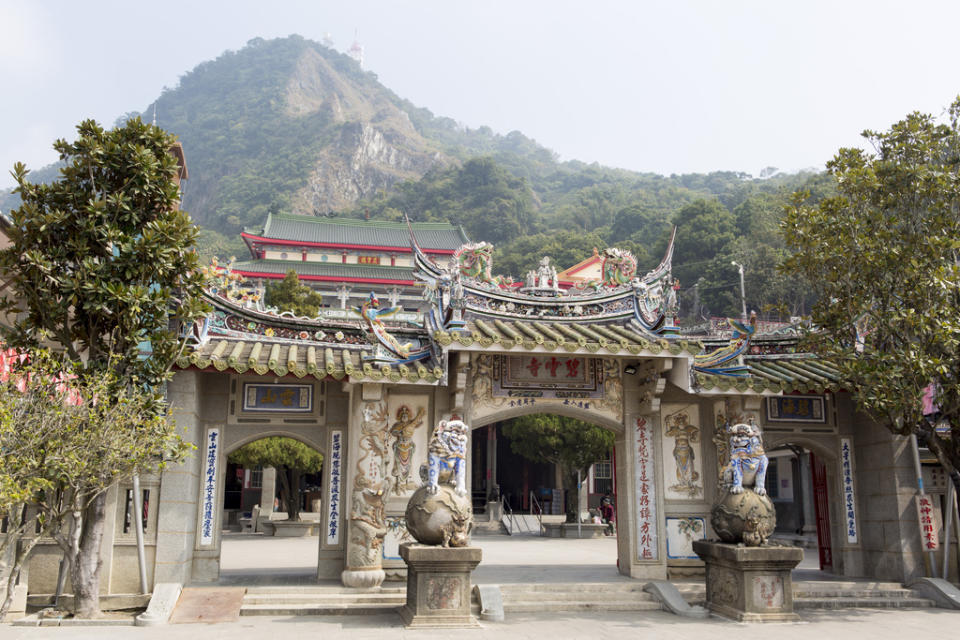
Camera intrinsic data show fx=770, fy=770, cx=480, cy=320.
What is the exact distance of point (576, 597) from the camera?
10141 mm

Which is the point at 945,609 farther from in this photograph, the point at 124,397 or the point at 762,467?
the point at 124,397

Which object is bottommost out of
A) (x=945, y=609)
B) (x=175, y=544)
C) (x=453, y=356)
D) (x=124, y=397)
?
(x=945, y=609)

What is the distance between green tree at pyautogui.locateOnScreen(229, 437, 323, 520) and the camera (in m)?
22.0

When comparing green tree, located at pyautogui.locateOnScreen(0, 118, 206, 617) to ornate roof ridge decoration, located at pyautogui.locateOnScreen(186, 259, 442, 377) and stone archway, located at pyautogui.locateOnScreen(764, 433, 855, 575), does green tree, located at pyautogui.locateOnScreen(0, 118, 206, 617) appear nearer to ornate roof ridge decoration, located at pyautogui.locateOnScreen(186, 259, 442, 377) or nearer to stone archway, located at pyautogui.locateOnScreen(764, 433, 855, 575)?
ornate roof ridge decoration, located at pyautogui.locateOnScreen(186, 259, 442, 377)

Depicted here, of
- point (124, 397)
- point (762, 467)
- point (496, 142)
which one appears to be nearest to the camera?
point (124, 397)

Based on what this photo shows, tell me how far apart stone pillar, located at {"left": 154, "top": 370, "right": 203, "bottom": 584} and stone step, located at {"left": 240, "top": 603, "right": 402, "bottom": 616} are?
4.01ft

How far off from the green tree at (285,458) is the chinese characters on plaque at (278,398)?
10624mm

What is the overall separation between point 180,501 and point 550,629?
4.98 metres

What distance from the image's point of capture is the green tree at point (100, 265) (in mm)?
8648

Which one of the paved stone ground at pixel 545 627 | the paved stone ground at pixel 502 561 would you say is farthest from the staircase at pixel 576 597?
the paved stone ground at pixel 502 561

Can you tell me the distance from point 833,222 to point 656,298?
292 centimetres

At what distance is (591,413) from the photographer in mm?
11625

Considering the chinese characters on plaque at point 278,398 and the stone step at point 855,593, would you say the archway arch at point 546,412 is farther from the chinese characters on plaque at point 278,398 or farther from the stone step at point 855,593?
the stone step at point 855,593

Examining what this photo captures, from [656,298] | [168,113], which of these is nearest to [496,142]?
[168,113]
